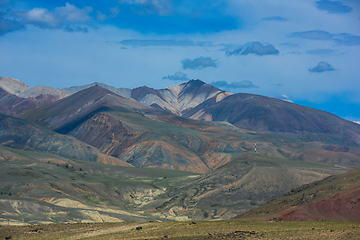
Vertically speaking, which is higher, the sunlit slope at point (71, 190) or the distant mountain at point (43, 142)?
the distant mountain at point (43, 142)

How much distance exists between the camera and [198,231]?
3597cm

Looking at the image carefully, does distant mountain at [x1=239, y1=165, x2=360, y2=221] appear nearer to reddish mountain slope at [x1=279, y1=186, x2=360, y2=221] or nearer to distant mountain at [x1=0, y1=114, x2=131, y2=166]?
reddish mountain slope at [x1=279, y1=186, x2=360, y2=221]

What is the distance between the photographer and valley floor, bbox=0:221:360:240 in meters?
31.3

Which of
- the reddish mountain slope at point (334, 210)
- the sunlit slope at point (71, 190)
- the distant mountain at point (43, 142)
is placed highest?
the reddish mountain slope at point (334, 210)

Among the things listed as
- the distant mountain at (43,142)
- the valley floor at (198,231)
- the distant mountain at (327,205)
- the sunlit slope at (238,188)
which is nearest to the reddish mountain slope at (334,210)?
the distant mountain at (327,205)

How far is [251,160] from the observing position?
104 meters

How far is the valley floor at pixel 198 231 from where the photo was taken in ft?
103

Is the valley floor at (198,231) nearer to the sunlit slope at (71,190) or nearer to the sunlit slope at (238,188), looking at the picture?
the sunlit slope at (71,190)

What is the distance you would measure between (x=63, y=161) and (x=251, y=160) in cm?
6531

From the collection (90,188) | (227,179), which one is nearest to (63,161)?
(90,188)

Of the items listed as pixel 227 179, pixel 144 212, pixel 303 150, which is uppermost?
A: pixel 303 150

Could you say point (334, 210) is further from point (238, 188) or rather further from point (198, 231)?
point (238, 188)

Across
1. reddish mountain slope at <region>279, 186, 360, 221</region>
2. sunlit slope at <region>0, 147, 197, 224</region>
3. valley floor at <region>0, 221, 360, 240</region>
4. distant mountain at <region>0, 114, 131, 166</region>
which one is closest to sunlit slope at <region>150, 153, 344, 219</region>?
sunlit slope at <region>0, 147, 197, 224</region>

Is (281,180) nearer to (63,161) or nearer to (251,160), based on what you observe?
(251,160)
